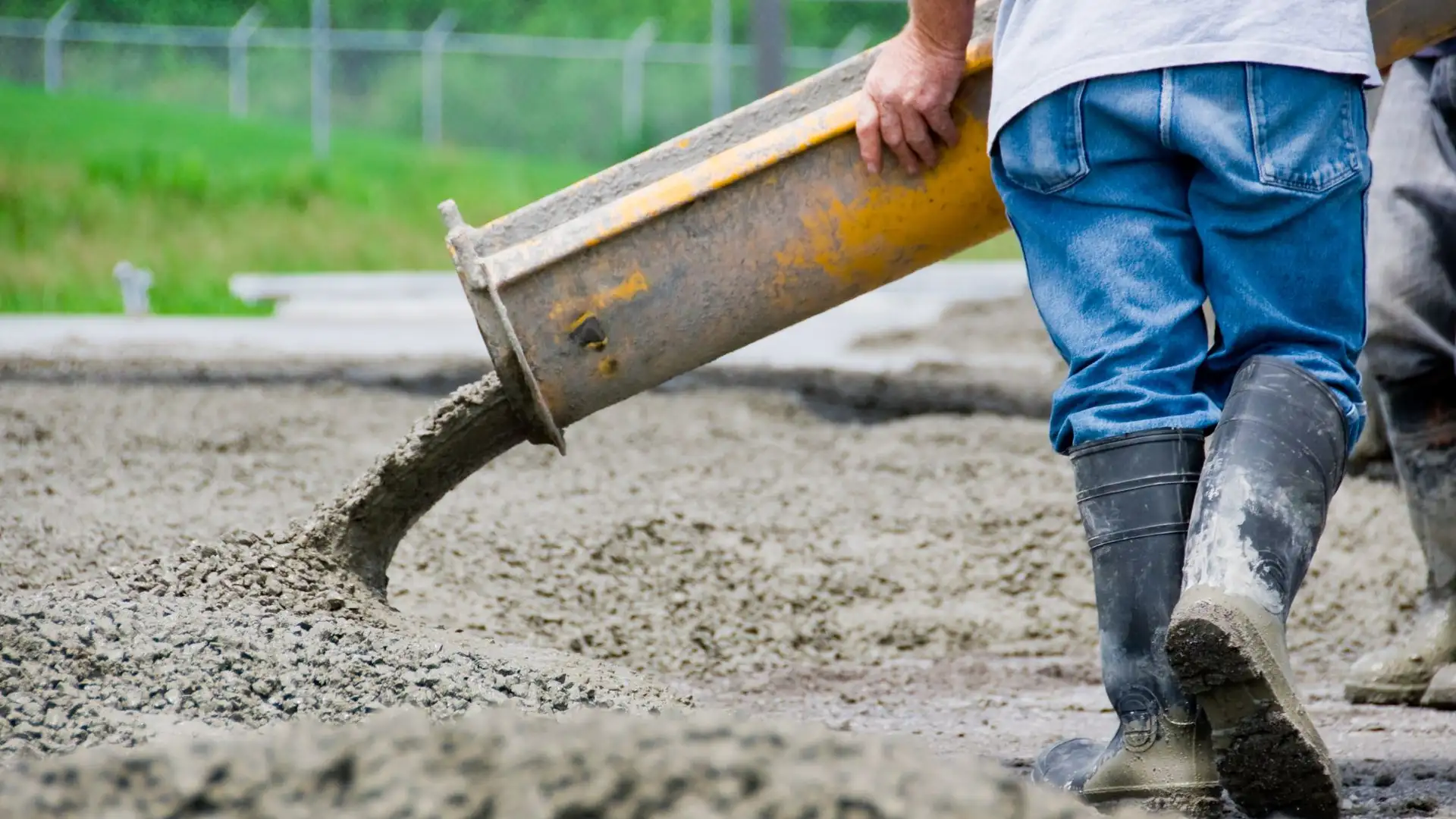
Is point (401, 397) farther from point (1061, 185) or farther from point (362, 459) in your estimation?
point (1061, 185)

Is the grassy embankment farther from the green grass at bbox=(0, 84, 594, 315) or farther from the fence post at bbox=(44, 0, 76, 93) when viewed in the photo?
A: the fence post at bbox=(44, 0, 76, 93)

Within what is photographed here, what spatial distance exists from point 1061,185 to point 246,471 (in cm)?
278

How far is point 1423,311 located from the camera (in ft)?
9.46

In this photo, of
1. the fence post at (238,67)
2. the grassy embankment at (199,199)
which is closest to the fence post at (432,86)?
the grassy embankment at (199,199)

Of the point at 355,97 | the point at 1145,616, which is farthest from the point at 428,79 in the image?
the point at 1145,616

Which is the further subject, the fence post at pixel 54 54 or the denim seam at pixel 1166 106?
the fence post at pixel 54 54

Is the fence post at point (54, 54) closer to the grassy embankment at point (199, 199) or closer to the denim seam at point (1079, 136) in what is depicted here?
the grassy embankment at point (199, 199)

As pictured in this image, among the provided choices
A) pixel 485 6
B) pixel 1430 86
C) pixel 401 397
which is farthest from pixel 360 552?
pixel 485 6

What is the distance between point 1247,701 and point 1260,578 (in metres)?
0.16

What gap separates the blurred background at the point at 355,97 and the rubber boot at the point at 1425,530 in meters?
11.4

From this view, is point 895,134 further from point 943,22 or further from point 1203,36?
point 1203,36

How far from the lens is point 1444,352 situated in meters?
2.87

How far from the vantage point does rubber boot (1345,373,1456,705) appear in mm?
2812

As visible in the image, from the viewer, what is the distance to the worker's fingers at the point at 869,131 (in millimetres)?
2398
